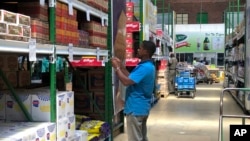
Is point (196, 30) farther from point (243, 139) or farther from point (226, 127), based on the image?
point (243, 139)

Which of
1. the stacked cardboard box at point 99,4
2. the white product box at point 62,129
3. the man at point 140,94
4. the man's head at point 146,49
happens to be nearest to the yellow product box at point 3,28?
the white product box at point 62,129

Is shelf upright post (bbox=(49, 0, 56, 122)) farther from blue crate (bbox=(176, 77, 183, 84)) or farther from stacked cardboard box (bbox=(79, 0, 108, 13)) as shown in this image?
blue crate (bbox=(176, 77, 183, 84))

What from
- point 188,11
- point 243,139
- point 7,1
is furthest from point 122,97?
point 188,11

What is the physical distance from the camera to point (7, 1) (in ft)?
12.9

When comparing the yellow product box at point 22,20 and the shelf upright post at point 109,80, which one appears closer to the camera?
the yellow product box at point 22,20

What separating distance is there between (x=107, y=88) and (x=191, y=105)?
288 inches

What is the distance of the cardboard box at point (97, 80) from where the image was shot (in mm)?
5836

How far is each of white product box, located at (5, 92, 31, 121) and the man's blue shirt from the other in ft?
4.60

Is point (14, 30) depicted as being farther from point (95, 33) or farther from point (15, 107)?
point (95, 33)

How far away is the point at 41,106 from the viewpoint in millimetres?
3518

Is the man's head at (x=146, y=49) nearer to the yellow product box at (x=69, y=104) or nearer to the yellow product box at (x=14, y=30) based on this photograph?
the yellow product box at (x=69, y=104)

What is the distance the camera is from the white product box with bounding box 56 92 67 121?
11.8ft

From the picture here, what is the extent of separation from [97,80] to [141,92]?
4.36ft

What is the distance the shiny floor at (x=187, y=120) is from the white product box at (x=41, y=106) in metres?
3.60
